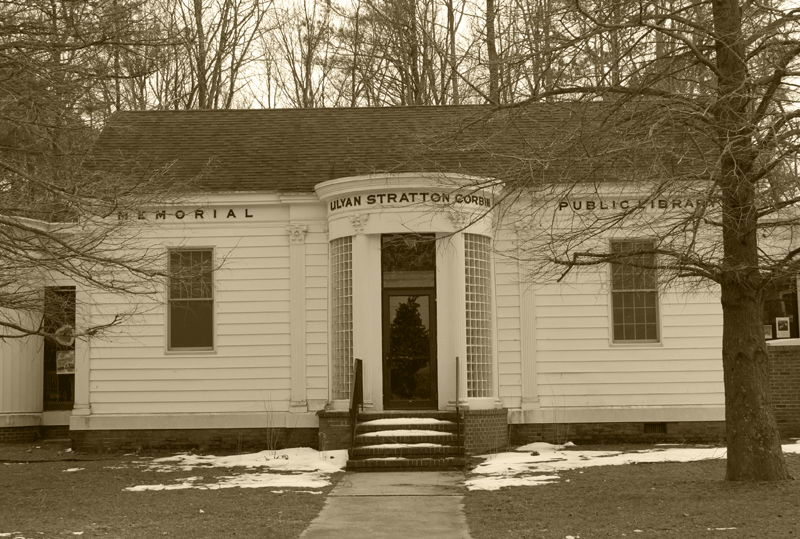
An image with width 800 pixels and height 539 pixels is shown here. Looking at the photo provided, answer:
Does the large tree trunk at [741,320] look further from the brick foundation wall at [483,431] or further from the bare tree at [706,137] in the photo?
the brick foundation wall at [483,431]

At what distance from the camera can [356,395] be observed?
18.0 m

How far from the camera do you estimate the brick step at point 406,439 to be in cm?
1742

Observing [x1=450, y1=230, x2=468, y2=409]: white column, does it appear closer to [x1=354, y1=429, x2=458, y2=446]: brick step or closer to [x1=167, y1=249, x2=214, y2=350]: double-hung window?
[x1=354, y1=429, x2=458, y2=446]: brick step

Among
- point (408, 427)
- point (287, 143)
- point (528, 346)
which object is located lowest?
point (408, 427)

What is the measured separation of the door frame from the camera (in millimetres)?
18969

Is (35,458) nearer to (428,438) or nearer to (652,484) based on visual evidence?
(428,438)

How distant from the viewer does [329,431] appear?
1841cm

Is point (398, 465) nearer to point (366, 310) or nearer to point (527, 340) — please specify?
point (366, 310)

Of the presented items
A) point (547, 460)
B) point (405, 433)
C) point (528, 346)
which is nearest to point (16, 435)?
point (405, 433)

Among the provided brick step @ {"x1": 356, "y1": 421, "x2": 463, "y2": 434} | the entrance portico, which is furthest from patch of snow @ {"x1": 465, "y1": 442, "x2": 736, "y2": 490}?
the entrance portico

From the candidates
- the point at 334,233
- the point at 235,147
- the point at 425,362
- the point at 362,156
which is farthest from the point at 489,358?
the point at 235,147

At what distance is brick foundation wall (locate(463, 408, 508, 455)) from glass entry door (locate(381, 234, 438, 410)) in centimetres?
116

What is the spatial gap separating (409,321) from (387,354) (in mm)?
777

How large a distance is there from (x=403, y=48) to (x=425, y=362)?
15356mm
